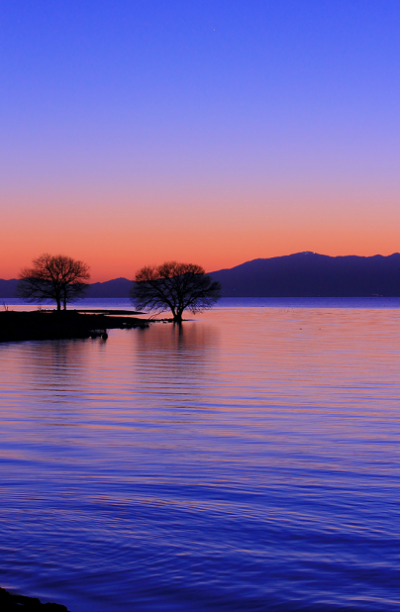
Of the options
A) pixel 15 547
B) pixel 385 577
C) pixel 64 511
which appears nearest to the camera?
pixel 385 577

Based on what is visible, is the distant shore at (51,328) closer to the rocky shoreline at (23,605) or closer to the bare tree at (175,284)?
the bare tree at (175,284)

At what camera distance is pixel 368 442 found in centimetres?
1451

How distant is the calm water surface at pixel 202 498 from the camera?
680 centimetres

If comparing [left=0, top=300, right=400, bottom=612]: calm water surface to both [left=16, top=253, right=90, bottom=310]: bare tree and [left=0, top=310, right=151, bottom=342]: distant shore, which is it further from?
[left=16, top=253, right=90, bottom=310]: bare tree

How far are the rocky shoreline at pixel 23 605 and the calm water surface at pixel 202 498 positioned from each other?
704 mm

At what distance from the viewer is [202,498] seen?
9906mm

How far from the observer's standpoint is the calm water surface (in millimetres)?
6805

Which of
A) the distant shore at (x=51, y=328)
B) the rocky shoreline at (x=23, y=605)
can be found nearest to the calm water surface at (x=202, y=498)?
the rocky shoreline at (x=23, y=605)

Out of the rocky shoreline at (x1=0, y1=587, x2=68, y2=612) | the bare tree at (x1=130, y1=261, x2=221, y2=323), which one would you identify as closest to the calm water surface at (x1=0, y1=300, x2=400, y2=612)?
the rocky shoreline at (x1=0, y1=587, x2=68, y2=612)

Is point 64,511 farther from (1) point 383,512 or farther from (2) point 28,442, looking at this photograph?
(2) point 28,442

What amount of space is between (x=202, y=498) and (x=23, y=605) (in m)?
4.70

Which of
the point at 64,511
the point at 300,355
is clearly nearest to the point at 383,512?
the point at 64,511

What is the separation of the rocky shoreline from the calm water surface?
0.70 m

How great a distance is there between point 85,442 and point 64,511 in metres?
5.52
